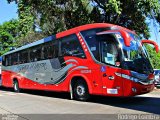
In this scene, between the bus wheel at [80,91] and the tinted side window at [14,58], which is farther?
the tinted side window at [14,58]

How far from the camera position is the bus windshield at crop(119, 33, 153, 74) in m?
12.1

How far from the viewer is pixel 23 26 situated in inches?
1164

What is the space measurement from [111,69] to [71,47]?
9.93 ft

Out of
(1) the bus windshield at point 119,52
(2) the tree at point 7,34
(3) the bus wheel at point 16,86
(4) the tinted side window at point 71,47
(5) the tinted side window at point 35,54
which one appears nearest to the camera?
(1) the bus windshield at point 119,52

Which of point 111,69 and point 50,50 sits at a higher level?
point 50,50

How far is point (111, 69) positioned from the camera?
12.3m

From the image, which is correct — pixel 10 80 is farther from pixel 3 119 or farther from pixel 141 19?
pixel 3 119

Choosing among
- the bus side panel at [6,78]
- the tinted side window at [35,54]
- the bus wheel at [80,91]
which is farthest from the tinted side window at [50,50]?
the bus side panel at [6,78]

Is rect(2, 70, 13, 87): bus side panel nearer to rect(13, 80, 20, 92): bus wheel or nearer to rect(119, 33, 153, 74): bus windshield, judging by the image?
rect(13, 80, 20, 92): bus wheel

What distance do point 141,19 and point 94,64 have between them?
12.2 meters

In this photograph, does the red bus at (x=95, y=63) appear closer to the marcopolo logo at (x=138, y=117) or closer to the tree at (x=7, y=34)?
the marcopolo logo at (x=138, y=117)

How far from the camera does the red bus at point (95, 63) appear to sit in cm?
1204

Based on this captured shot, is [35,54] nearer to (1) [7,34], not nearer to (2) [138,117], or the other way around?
(2) [138,117]

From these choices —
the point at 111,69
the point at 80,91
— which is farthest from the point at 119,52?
the point at 80,91
